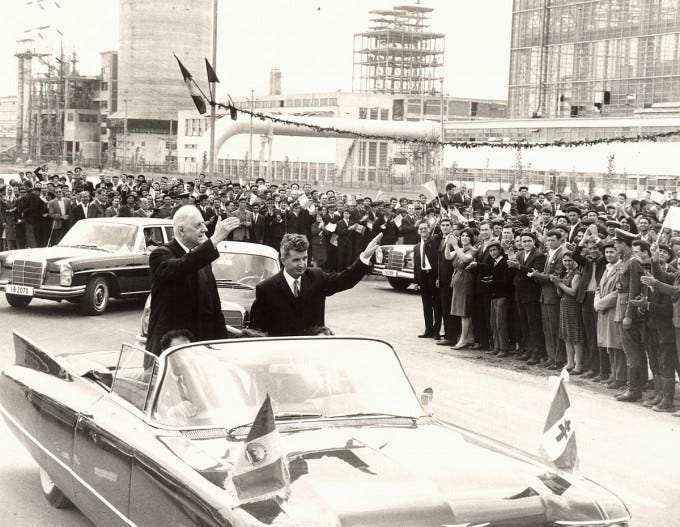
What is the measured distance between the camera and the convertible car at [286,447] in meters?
4.59

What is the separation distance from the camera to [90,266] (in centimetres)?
1769

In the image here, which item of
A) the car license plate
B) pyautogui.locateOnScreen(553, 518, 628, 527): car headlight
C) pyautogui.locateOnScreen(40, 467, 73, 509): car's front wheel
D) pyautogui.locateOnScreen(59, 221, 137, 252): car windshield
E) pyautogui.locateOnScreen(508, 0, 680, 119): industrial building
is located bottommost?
pyautogui.locateOnScreen(40, 467, 73, 509): car's front wheel

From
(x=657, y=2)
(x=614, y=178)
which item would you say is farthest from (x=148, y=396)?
(x=657, y=2)

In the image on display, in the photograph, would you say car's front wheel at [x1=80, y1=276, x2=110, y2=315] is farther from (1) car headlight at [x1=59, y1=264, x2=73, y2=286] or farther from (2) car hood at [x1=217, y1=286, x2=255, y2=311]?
(2) car hood at [x1=217, y1=286, x2=255, y2=311]

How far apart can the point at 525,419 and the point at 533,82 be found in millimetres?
89388

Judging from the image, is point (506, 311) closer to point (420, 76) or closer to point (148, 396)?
point (148, 396)

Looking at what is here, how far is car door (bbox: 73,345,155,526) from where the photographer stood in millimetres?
5719

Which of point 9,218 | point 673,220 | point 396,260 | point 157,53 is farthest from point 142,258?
point 157,53

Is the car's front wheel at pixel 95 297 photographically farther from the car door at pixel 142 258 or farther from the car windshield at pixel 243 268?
the car windshield at pixel 243 268

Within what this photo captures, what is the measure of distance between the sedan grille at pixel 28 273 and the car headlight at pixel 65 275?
1.13 ft

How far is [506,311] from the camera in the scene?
15.0 meters

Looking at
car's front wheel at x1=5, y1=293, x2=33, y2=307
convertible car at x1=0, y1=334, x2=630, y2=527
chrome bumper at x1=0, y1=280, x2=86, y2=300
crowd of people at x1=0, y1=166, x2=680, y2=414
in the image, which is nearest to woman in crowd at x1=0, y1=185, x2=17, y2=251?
crowd of people at x1=0, y1=166, x2=680, y2=414

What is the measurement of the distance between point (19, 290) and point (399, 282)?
9.14 m

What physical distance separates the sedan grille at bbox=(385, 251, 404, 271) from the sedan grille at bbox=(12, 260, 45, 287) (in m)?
8.49
